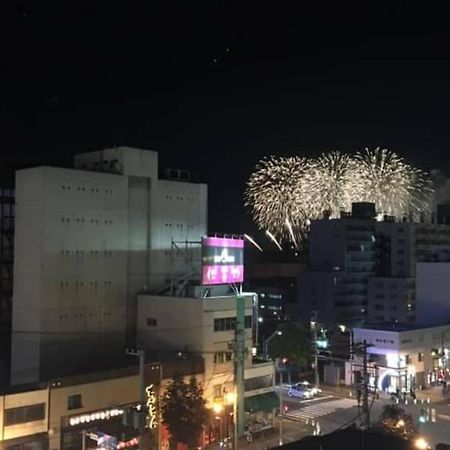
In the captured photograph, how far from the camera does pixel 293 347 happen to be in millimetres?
51625

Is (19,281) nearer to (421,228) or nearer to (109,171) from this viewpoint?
(109,171)

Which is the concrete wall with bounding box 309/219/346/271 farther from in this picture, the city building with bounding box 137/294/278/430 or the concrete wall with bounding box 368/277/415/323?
the city building with bounding box 137/294/278/430

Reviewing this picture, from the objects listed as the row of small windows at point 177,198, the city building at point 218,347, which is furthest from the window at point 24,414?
the row of small windows at point 177,198

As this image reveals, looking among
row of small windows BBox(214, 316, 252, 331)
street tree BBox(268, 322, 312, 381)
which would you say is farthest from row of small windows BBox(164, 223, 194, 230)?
street tree BBox(268, 322, 312, 381)

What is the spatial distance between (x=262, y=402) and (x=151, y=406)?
8.83 m

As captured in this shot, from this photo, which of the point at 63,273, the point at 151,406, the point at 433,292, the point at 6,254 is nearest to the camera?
the point at 151,406

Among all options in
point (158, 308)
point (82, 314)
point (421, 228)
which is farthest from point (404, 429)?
point (421, 228)

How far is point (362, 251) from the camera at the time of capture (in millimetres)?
74062

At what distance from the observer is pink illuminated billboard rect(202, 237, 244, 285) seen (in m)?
39.8

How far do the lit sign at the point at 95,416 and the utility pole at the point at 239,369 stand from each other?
6.32 m

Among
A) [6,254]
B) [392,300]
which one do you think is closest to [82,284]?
[6,254]

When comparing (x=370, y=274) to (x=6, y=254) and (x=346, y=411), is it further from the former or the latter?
(x=6, y=254)

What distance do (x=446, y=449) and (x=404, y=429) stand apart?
30.2 feet

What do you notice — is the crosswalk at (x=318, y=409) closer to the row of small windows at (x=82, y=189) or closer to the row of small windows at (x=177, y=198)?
the row of small windows at (x=177, y=198)
